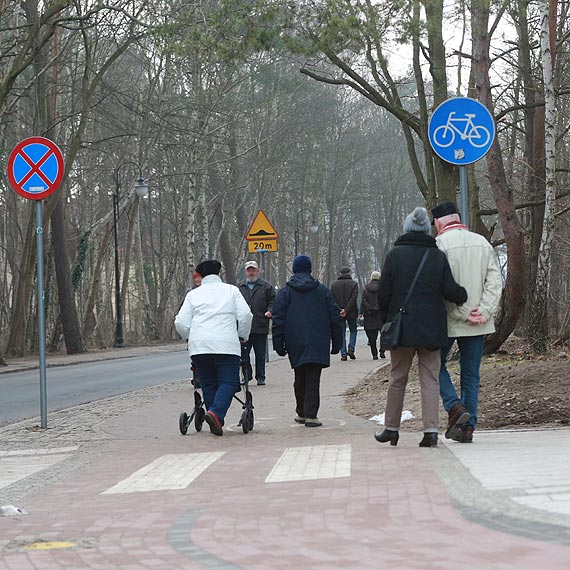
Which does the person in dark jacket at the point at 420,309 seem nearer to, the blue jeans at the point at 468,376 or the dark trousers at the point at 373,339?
the blue jeans at the point at 468,376

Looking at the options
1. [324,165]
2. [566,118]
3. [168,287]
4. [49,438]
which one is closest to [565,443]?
[49,438]

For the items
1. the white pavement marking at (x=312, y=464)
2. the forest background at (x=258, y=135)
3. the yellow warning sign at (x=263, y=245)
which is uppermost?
the forest background at (x=258, y=135)

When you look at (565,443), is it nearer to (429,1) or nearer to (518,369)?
(518,369)

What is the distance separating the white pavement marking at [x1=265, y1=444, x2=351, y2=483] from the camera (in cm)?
888

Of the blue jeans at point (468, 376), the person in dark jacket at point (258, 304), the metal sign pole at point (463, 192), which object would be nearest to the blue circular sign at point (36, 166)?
the metal sign pole at point (463, 192)

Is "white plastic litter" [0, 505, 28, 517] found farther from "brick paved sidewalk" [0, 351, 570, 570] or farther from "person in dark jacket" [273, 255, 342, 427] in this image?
"person in dark jacket" [273, 255, 342, 427]

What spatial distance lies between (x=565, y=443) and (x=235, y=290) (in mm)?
4043

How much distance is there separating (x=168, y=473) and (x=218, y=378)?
124 inches

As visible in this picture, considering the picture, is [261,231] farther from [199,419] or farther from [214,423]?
[214,423]

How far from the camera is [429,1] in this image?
17.0m

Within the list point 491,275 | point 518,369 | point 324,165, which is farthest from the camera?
point 324,165

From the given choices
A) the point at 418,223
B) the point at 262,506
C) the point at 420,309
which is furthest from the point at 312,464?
the point at 418,223

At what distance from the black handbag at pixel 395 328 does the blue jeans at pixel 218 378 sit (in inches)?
94.8

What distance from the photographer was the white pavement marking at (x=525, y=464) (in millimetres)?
7147
